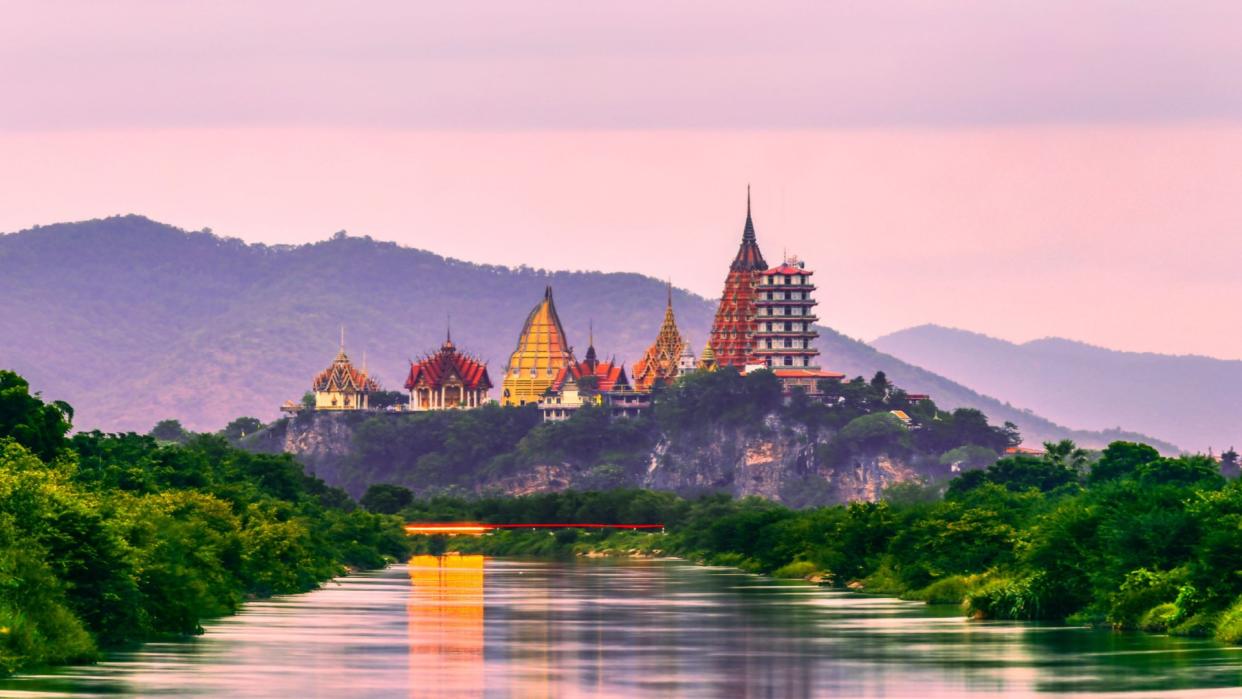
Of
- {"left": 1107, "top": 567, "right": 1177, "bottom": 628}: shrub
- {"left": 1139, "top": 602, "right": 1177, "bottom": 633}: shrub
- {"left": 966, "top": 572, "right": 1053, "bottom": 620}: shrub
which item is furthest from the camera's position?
{"left": 966, "top": 572, "right": 1053, "bottom": 620}: shrub

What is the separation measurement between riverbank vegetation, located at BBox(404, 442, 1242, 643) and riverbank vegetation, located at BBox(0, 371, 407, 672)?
19801 mm

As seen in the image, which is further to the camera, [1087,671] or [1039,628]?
[1039,628]

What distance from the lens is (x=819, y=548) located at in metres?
104

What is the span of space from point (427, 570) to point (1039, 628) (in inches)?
2631

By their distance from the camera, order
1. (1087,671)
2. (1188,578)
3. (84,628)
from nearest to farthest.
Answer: (1087,671) < (84,628) < (1188,578)

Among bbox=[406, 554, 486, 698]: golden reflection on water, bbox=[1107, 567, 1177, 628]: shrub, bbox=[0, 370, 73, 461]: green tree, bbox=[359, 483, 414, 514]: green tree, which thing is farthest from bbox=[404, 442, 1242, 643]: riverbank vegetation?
bbox=[359, 483, 414, 514]: green tree

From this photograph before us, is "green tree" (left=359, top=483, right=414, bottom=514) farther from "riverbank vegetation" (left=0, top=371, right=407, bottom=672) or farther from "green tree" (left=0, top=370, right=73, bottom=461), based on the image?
"green tree" (left=0, top=370, right=73, bottom=461)

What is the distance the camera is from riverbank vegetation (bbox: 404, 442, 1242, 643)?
53438mm

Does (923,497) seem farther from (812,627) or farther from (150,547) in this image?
(150,547)

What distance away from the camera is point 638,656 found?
159ft

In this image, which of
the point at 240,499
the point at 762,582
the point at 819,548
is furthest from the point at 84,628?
the point at 819,548

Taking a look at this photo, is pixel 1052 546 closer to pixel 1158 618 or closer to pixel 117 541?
pixel 1158 618

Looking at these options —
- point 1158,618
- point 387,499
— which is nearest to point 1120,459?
point 1158,618

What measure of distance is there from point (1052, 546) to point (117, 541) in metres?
25.6
